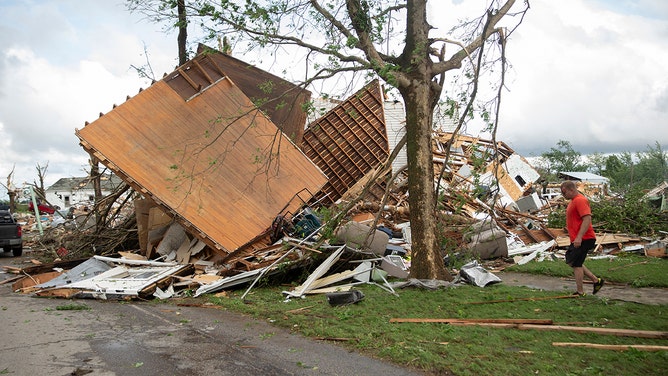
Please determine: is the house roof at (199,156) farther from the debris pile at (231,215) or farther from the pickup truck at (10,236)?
the pickup truck at (10,236)

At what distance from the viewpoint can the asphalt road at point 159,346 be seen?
467 cm

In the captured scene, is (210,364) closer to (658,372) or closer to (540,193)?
(658,372)

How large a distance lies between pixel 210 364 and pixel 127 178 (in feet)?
20.2

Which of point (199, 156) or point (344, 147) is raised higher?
point (344, 147)

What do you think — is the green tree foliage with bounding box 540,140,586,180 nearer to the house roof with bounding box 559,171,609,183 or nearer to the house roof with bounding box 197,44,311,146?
the house roof with bounding box 559,171,609,183

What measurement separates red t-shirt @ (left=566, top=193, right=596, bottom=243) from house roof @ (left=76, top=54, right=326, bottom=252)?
204 inches

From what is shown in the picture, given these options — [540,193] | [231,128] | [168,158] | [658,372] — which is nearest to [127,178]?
[168,158]

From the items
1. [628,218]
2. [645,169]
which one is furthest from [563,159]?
[628,218]

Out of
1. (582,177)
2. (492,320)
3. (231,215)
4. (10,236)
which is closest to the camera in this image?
(492,320)

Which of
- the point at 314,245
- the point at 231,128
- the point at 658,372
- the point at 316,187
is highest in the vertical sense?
the point at 231,128

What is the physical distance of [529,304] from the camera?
22.1 ft

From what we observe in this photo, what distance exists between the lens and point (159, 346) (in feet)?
18.0

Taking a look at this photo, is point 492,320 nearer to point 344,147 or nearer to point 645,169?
point 344,147

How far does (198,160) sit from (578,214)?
24.6 feet
